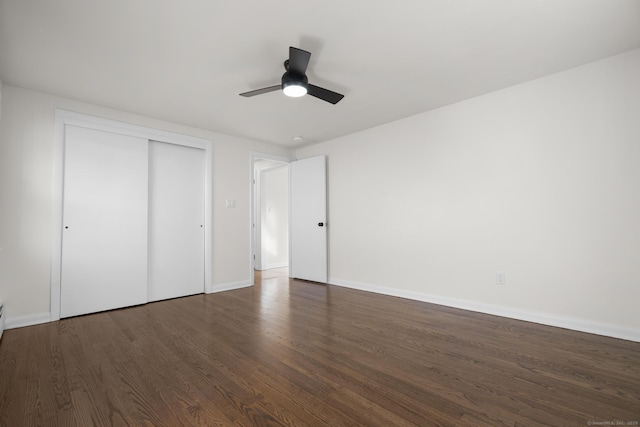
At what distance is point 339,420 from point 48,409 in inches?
61.3

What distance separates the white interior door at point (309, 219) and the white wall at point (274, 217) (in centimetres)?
132

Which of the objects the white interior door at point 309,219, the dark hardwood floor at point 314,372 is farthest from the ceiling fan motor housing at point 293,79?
the white interior door at point 309,219

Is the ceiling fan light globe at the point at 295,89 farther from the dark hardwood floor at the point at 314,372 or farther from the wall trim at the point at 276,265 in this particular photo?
the wall trim at the point at 276,265

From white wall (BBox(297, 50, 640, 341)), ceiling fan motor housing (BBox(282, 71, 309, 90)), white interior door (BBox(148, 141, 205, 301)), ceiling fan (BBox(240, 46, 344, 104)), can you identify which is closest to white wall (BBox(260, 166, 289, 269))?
white interior door (BBox(148, 141, 205, 301))

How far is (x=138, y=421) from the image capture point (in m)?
1.41

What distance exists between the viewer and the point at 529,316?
2.78 metres

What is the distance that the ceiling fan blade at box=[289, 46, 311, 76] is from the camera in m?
2.00

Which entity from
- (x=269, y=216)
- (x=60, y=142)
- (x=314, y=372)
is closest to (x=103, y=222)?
(x=60, y=142)

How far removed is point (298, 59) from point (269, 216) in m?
4.59

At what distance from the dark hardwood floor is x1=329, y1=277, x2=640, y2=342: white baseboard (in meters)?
0.11

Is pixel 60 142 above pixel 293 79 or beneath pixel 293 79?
beneath

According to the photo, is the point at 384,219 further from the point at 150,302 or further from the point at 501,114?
the point at 150,302

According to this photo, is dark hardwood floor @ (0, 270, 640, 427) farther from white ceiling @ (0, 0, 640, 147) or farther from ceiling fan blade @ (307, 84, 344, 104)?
white ceiling @ (0, 0, 640, 147)

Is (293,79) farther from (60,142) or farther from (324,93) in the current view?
(60,142)
